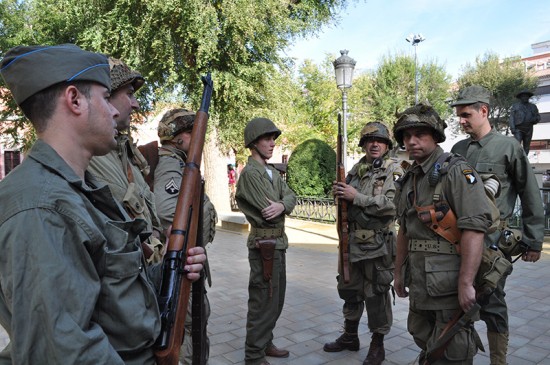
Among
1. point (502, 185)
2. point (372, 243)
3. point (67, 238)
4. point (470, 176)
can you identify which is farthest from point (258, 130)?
point (67, 238)

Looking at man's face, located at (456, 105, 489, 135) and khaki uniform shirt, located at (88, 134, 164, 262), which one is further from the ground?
man's face, located at (456, 105, 489, 135)

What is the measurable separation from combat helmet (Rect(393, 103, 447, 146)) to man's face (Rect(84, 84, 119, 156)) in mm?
2165

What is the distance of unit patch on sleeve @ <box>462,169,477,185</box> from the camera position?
2.66 meters

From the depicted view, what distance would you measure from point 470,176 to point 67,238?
2424mm

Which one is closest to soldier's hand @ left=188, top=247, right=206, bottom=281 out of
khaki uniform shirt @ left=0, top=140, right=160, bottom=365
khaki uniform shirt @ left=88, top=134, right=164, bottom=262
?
khaki uniform shirt @ left=0, top=140, right=160, bottom=365

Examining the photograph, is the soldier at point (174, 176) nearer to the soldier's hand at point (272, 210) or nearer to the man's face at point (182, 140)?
the man's face at point (182, 140)

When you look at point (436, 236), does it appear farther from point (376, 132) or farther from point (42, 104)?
point (42, 104)

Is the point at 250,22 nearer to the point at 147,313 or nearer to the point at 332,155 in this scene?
the point at 332,155

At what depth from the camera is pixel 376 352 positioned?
3797 millimetres

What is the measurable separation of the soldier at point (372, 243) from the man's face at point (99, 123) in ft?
9.50

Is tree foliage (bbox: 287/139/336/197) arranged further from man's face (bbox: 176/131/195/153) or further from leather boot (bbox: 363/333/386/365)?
man's face (bbox: 176/131/195/153)

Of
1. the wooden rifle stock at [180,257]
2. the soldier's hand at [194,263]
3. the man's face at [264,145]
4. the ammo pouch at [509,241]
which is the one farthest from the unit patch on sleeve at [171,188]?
the ammo pouch at [509,241]

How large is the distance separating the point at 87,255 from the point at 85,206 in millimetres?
168

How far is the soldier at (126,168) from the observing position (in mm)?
2291
